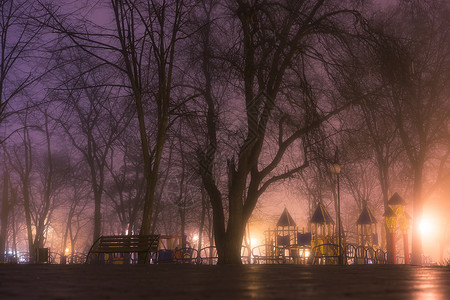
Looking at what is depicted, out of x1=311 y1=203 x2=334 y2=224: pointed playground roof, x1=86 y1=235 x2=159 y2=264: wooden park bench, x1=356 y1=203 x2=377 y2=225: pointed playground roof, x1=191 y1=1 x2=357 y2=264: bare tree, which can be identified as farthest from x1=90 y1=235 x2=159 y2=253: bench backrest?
x1=356 y1=203 x2=377 y2=225: pointed playground roof

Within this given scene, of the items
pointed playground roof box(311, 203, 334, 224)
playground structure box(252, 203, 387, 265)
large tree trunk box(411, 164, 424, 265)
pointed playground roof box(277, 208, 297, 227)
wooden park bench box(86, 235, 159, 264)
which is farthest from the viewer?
pointed playground roof box(277, 208, 297, 227)

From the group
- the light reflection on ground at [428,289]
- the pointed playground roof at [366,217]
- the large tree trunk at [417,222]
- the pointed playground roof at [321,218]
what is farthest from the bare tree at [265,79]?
the pointed playground roof at [366,217]

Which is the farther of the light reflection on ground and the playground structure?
the playground structure

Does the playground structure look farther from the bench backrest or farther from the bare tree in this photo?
the bench backrest

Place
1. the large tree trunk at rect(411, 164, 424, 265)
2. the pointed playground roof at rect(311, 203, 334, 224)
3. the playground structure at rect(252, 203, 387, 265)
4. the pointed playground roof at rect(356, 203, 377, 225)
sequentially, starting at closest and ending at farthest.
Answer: the large tree trunk at rect(411, 164, 424, 265) < the playground structure at rect(252, 203, 387, 265) < the pointed playground roof at rect(311, 203, 334, 224) < the pointed playground roof at rect(356, 203, 377, 225)

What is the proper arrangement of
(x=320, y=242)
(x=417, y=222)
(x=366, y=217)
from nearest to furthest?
(x=417, y=222), (x=320, y=242), (x=366, y=217)

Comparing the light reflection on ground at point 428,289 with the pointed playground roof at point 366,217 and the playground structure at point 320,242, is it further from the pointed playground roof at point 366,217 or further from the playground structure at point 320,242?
the pointed playground roof at point 366,217

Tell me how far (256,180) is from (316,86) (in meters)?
3.70

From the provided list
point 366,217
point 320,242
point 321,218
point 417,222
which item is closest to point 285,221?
point 321,218

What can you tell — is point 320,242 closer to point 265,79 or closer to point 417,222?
point 417,222

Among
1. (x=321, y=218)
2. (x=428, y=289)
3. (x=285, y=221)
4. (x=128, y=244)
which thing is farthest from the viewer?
(x=285, y=221)

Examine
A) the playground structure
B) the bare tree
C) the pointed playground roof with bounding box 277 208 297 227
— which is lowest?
the playground structure

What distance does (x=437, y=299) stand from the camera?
308cm

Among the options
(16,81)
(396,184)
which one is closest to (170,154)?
(16,81)
